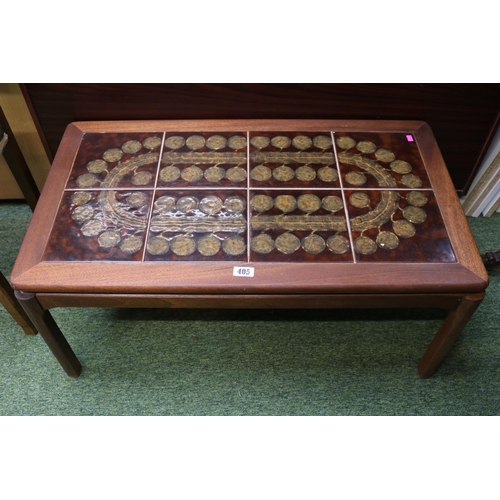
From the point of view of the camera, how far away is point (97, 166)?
1.72 meters

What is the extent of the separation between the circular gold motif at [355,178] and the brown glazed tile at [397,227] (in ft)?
0.16

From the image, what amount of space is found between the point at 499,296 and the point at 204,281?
144 cm

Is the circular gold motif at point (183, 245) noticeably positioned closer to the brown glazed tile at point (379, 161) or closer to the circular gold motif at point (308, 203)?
the circular gold motif at point (308, 203)

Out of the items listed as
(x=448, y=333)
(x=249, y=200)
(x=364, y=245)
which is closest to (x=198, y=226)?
(x=249, y=200)

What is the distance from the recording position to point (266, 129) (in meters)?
1.85

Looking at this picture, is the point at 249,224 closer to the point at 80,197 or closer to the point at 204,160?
the point at 204,160

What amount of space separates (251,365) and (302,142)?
0.91 metres

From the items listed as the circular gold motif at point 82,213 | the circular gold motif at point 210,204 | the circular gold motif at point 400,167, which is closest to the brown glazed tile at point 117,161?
the circular gold motif at point 82,213

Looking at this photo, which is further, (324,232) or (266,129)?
(266,129)

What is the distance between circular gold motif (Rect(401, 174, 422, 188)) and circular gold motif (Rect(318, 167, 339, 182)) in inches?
9.6

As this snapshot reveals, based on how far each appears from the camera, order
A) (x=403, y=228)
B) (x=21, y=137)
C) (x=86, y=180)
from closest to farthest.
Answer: (x=403, y=228)
(x=86, y=180)
(x=21, y=137)

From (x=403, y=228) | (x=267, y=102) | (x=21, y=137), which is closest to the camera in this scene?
(x=403, y=228)

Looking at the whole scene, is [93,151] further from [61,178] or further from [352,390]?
[352,390]

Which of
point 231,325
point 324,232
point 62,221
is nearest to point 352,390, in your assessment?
point 231,325
